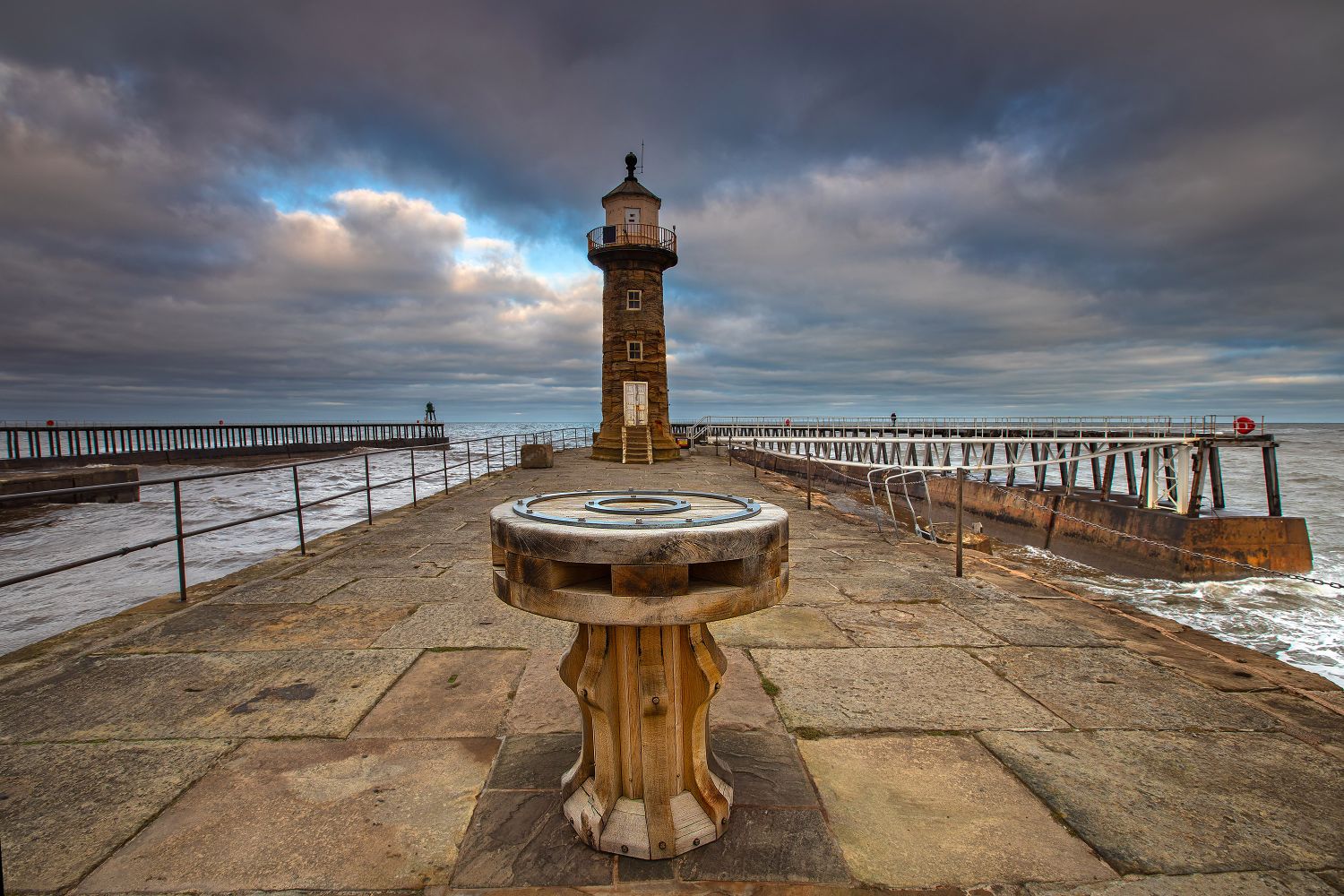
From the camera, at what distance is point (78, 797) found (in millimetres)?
2330

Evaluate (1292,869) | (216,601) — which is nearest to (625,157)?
(216,601)

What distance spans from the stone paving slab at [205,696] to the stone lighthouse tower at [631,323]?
54.8 ft

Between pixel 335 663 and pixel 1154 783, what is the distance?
4204mm

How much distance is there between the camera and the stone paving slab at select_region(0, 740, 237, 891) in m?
1.99

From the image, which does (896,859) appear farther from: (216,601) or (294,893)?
(216,601)

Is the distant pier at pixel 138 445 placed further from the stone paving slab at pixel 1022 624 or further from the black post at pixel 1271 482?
the black post at pixel 1271 482

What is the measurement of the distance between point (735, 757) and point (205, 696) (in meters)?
2.83

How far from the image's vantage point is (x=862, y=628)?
14.0ft

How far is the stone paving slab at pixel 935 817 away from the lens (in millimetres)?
1948

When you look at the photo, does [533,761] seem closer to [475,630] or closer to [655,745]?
[655,745]

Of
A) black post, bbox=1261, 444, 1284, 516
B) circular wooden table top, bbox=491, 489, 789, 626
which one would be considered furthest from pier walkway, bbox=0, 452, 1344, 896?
black post, bbox=1261, 444, 1284, 516

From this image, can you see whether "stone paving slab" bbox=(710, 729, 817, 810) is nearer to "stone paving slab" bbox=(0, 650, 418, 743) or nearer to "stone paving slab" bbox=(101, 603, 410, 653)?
"stone paving slab" bbox=(0, 650, 418, 743)

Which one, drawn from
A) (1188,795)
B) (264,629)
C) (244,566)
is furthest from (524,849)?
(244,566)

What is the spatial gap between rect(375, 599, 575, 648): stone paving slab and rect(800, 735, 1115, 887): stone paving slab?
2050 millimetres
